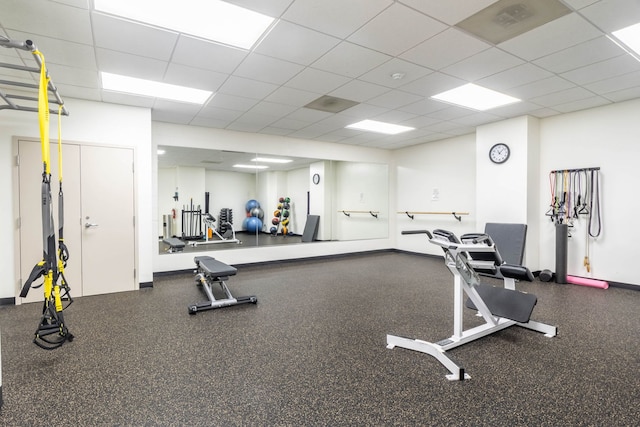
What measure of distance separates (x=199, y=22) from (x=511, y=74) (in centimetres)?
316

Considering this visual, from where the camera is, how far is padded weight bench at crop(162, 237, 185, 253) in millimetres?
5207

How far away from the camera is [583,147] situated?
182 inches

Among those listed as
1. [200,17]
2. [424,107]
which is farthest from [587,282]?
[200,17]

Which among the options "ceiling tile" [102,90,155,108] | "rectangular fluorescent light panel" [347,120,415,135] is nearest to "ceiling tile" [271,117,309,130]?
"rectangular fluorescent light panel" [347,120,415,135]

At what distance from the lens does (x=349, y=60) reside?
3068 mm

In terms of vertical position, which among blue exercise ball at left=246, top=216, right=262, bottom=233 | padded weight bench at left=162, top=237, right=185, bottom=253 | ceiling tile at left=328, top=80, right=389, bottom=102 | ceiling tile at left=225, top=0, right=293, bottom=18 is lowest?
padded weight bench at left=162, top=237, right=185, bottom=253

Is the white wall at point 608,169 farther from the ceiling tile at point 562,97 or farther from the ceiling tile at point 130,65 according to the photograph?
the ceiling tile at point 130,65

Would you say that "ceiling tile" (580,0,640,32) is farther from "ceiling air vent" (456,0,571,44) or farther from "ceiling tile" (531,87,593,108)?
"ceiling tile" (531,87,593,108)

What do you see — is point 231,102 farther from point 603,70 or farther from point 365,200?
point 365,200

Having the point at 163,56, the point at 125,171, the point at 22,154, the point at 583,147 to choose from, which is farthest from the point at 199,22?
the point at 583,147

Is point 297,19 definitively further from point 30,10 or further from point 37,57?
point 30,10

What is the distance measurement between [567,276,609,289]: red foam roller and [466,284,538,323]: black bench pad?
2.48m

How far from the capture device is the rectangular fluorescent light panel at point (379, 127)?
545cm

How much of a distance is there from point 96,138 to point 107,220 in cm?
108
